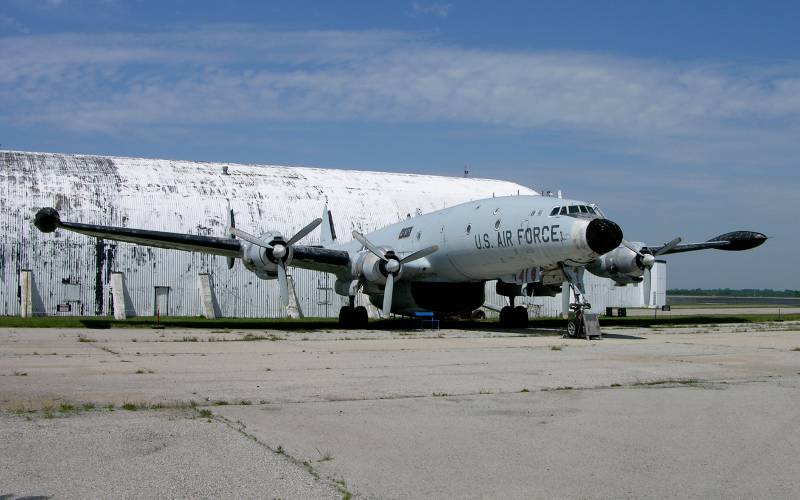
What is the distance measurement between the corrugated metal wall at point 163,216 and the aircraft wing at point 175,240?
33.6 ft

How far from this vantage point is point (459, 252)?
29.3 m

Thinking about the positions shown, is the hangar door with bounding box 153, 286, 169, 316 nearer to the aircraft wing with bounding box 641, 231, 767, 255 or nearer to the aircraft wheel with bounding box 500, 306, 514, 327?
the aircraft wheel with bounding box 500, 306, 514, 327

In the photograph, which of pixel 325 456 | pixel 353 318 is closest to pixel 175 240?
pixel 353 318

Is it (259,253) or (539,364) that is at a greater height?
(259,253)

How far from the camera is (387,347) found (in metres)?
20.9

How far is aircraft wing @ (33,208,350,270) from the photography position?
87.8 feet

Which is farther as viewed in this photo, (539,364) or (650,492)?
(539,364)

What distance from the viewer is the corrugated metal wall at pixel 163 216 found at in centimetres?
3866

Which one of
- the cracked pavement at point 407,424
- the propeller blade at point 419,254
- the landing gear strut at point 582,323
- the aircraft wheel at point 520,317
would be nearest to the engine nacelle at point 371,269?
the propeller blade at point 419,254

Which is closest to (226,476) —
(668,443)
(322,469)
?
(322,469)

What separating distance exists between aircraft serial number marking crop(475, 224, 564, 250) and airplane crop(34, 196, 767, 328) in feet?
0.11

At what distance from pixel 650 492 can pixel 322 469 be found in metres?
2.84

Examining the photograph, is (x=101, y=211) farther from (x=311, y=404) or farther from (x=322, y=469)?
(x=322, y=469)

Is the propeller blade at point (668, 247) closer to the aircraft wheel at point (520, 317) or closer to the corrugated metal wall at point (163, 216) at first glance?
the aircraft wheel at point (520, 317)
